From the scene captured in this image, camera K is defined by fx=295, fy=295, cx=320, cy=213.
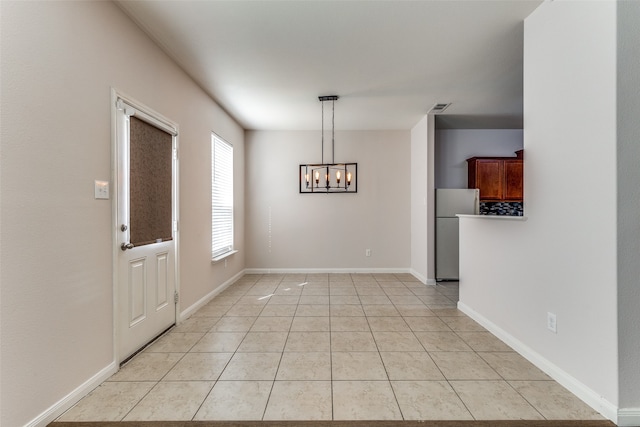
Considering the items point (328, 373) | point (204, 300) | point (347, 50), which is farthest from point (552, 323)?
point (204, 300)

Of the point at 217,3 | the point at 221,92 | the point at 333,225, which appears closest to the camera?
the point at 217,3

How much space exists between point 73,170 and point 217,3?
1576 mm

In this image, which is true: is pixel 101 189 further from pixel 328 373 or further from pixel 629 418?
pixel 629 418

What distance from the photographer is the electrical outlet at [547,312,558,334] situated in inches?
83.4

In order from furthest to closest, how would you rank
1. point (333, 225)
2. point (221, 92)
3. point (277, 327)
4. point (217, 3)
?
1. point (333, 225)
2. point (221, 92)
3. point (277, 327)
4. point (217, 3)

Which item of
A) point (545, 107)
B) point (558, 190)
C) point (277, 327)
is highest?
point (545, 107)

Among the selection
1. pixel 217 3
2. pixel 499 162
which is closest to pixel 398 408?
pixel 217 3

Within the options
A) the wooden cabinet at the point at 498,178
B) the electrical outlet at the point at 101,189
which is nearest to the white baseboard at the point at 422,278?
the wooden cabinet at the point at 498,178

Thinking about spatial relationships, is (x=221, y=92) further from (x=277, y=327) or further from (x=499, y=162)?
(x=499, y=162)

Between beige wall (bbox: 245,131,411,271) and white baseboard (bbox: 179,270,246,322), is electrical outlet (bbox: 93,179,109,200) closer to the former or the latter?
white baseboard (bbox: 179,270,246,322)

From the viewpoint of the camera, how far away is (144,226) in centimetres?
255

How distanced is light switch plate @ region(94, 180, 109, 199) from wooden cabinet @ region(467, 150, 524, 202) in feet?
18.0

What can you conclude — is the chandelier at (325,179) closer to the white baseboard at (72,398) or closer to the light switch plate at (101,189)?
the light switch plate at (101,189)

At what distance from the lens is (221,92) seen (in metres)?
3.90
